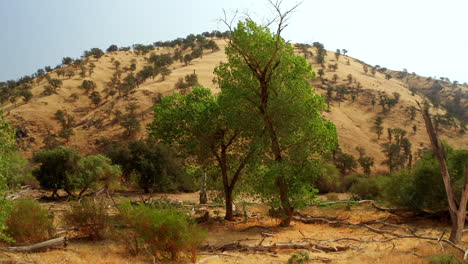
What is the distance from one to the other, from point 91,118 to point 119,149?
→ 70.5 ft

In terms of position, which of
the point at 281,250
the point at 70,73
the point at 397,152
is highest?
the point at 70,73

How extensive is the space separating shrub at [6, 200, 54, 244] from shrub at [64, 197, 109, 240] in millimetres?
828

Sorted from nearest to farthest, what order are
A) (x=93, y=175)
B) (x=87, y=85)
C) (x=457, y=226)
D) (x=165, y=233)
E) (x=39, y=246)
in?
1. (x=165, y=233)
2. (x=39, y=246)
3. (x=457, y=226)
4. (x=93, y=175)
5. (x=87, y=85)

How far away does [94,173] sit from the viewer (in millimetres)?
21688

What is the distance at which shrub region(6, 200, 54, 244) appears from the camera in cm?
971

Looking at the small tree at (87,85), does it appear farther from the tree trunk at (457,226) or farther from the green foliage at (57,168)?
the tree trunk at (457,226)

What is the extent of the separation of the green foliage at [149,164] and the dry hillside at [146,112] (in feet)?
40.1

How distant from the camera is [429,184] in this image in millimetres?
14875

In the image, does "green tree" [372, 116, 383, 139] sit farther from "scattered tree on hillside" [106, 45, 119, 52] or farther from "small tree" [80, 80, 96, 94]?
"scattered tree on hillside" [106, 45, 119, 52]

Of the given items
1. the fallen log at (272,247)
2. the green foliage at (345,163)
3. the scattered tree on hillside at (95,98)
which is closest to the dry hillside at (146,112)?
the scattered tree on hillside at (95,98)

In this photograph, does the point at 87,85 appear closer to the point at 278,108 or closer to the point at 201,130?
the point at 201,130

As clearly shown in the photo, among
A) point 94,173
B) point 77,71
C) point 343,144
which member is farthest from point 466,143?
point 77,71

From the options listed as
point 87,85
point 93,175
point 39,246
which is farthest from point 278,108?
point 87,85

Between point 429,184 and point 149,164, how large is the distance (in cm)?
1971
